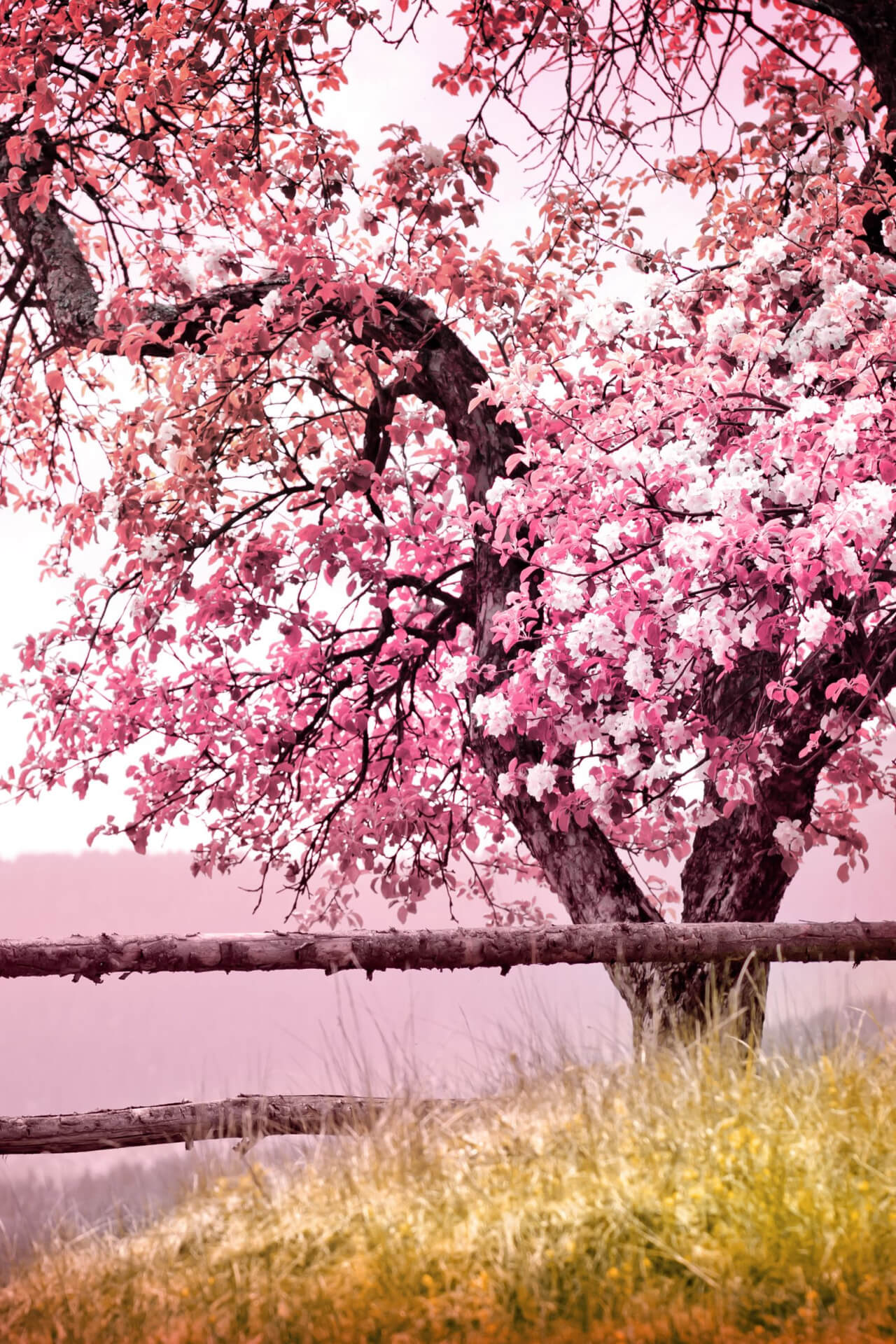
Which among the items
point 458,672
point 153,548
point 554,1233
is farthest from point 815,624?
point 153,548

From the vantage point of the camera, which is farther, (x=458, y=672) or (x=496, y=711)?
(x=458, y=672)

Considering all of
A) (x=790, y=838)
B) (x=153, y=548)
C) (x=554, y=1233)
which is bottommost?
(x=554, y=1233)

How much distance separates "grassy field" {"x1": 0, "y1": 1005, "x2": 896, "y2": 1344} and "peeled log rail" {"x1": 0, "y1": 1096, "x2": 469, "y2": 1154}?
0.25 m

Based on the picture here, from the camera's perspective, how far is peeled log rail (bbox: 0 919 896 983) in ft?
15.2

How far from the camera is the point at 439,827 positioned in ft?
29.8

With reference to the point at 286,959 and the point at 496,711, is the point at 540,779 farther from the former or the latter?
the point at 286,959

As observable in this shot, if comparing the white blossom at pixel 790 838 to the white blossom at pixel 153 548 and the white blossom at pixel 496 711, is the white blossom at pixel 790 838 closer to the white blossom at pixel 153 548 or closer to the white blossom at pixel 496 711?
the white blossom at pixel 496 711

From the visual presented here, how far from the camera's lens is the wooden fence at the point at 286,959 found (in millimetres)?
4402

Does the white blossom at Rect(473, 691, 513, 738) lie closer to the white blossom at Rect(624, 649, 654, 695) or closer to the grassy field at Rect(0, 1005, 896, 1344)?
the white blossom at Rect(624, 649, 654, 695)

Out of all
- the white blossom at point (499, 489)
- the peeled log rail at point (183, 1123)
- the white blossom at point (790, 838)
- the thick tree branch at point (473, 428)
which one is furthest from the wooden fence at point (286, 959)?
the white blossom at point (499, 489)

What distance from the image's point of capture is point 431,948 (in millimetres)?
4875

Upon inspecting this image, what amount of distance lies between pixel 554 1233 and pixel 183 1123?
1807 millimetres

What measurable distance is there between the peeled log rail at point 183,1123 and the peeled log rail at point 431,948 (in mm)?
525

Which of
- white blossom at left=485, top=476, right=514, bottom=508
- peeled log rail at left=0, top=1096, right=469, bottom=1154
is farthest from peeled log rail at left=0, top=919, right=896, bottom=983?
white blossom at left=485, top=476, right=514, bottom=508
